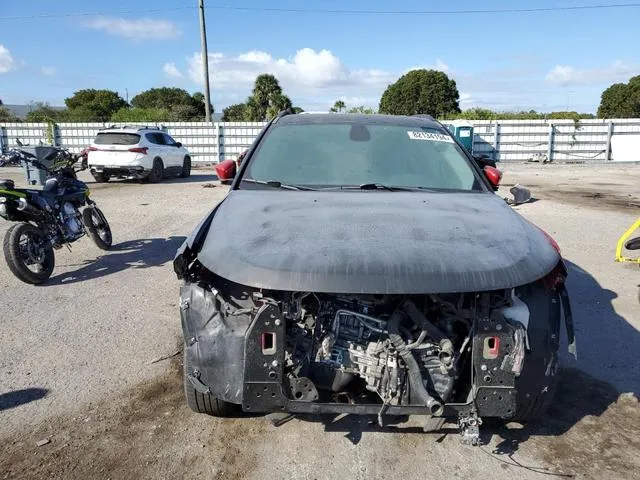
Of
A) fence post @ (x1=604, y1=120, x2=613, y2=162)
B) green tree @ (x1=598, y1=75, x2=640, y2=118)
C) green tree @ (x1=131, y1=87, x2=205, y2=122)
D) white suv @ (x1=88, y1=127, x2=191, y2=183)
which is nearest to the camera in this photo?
white suv @ (x1=88, y1=127, x2=191, y2=183)

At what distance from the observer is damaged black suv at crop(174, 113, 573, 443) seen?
7.59ft

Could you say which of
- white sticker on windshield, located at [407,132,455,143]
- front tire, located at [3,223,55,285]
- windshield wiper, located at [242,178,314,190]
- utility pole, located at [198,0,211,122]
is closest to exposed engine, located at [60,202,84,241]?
front tire, located at [3,223,55,285]

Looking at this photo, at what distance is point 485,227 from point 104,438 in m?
2.44

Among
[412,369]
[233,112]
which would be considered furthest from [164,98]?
[412,369]

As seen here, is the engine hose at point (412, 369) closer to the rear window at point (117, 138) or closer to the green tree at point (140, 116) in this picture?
the rear window at point (117, 138)

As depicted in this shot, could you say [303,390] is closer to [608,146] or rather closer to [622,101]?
[608,146]

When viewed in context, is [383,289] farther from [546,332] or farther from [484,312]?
[546,332]

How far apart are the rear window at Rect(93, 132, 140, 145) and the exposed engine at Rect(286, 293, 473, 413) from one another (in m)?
14.2

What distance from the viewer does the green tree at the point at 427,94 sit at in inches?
2368

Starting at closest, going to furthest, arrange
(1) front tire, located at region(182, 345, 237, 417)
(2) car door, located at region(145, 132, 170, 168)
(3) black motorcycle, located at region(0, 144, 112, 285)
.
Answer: (1) front tire, located at region(182, 345, 237, 417), (3) black motorcycle, located at region(0, 144, 112, 285), (2) car door, located at region(145, 132, 170, 168)

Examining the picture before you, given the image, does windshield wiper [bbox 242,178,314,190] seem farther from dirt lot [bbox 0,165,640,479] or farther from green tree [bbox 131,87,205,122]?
green tree [bbox 131,87,205,122]

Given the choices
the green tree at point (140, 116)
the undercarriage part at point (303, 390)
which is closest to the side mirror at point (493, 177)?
the undercarriage part at point (303, 390)

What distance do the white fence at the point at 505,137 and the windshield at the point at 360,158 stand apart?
66.9ft

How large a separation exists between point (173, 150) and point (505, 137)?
15.8 metres
